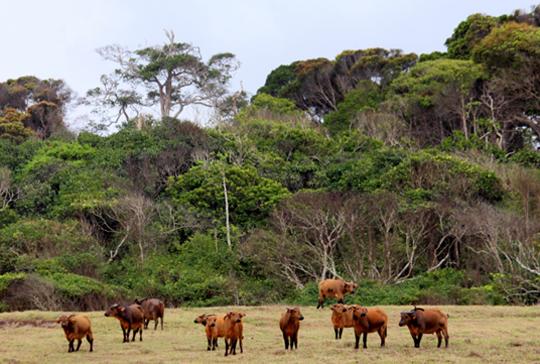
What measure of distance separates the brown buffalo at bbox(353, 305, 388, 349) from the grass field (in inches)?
12.6

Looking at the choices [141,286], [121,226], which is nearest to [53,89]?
[121,226]

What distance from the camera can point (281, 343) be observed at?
59.4 feet

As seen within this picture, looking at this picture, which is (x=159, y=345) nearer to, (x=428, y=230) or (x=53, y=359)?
(x=53, y=359)

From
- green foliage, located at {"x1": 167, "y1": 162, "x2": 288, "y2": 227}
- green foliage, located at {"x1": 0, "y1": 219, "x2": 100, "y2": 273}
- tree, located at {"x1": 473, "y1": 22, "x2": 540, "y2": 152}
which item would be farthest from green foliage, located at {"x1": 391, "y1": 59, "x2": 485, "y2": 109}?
green foliage, located at {"x1": 0, "y1": 219, "x2": 100, "y2": 273}

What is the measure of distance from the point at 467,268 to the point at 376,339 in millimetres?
20070

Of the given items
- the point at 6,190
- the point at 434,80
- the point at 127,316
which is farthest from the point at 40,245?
the point at 434,80

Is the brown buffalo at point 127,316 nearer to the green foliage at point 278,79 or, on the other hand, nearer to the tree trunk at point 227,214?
the tree trunk at point 227,214

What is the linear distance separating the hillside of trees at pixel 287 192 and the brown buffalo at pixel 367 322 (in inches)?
627

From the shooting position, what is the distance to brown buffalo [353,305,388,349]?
1645cm

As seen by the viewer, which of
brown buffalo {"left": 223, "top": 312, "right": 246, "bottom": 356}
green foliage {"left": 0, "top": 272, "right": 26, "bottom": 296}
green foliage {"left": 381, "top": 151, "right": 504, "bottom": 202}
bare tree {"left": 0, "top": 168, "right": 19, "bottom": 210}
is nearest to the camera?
brown buffalo {"left": 223, "top": 312, "right": 246, "bottom": 356}

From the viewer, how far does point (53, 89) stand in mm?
66500

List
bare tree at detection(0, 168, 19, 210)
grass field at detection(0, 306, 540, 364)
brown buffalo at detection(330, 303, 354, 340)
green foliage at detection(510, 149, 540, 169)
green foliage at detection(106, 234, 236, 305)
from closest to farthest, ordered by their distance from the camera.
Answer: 1. grass field at detection(0, 306, 540, 364)
2. brown buffalo at detection(330, 303, 354, 340)
3. green foliage at detection(106, 234, 236, 305)
4. bare tree at detection(0, 168, 19, 210)
5. green foliage at detection(510, 149, 540, 169)

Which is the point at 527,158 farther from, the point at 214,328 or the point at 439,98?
the point at 214,328

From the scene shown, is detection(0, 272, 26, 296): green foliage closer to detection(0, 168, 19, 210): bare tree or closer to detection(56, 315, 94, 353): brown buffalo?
detection(0, 168, 19, 210): bare tree
